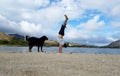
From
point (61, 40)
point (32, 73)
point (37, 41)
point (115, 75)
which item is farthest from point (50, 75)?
point (37, 41)

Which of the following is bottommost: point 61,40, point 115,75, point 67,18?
point 115,75

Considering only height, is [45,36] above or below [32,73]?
above

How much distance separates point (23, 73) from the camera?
12.2 metres

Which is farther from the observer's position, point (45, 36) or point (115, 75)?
point (45, 36)

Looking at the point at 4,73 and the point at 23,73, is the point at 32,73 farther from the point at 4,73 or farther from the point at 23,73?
the point at 4,73

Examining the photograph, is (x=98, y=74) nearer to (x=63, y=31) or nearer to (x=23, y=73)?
(x=23, y=73)

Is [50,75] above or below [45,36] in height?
below

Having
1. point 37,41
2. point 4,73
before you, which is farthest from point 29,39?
point 4,73

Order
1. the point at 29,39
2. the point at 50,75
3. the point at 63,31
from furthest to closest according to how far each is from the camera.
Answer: the point at 29,39
the point at 63,31
the point at 50,75

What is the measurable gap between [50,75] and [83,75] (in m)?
1.38

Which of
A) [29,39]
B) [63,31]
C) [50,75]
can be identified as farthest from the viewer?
[29,39]

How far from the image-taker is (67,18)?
2642 centimetres

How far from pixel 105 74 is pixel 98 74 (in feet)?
1.02

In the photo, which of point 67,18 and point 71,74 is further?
point 67,18
